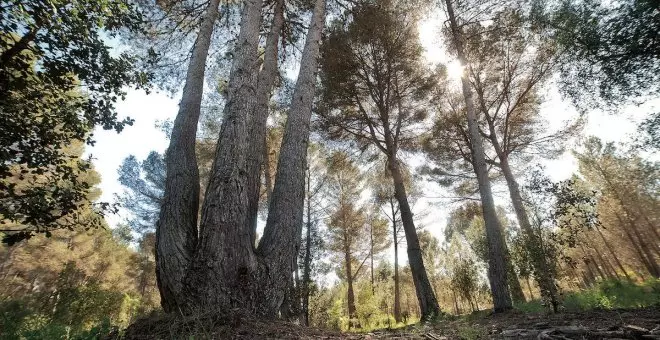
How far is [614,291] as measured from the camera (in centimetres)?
809

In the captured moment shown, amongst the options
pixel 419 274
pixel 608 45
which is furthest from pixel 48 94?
pixel 608 45

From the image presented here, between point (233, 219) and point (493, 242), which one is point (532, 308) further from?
point (233, 219)

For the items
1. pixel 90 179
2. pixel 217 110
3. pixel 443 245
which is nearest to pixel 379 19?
pixel 217 110

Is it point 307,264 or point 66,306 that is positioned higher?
point 307,264

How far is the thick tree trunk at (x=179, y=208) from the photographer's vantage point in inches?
101

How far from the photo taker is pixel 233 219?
270 cm

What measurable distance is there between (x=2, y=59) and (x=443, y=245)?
28.5 metres

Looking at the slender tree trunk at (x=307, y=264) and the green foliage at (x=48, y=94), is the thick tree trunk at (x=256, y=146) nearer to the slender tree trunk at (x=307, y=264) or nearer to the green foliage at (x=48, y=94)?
the green foliage at (x=48, y=94)

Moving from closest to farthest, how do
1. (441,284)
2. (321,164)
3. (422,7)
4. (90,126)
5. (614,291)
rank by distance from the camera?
(90,126)
(614,291)
(422,7)
(321,164)
(441,284)

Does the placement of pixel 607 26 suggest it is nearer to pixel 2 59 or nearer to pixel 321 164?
pixel 2 59

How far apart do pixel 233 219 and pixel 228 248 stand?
0.27m

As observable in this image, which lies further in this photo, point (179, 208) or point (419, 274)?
point (419, 274)

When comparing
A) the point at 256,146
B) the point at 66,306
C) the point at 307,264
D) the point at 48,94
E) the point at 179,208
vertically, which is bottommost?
the point at 66,306

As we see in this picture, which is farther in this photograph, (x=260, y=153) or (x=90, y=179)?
(x=90, y=179)
